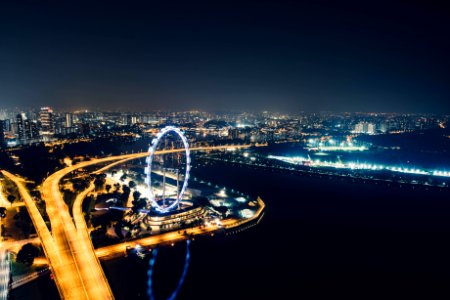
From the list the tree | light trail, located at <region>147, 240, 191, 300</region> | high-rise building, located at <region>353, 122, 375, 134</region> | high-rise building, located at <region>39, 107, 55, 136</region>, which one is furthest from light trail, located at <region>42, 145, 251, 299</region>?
high-rise building, located at <region>353, 122, 375, 134</region>

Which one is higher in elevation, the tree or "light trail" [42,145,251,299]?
"light trail" [42,145,251,299]

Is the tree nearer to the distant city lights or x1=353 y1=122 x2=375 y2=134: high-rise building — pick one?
the distant city lights

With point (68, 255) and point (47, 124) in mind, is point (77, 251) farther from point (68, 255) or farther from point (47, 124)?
point (47, 124)

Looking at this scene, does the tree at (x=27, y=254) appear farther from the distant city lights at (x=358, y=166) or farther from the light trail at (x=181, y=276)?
the distant city lights at (x=358, y=166)

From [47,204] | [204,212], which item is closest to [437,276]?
[204,212]

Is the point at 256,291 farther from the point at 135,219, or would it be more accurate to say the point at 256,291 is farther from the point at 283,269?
the point at 135,219

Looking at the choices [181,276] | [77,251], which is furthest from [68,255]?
[181,276]

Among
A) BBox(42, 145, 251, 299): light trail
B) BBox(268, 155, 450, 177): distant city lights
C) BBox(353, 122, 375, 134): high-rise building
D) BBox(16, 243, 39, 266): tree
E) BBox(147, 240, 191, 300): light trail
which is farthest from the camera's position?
BBox(353, 122, 375, 134): high-rise building

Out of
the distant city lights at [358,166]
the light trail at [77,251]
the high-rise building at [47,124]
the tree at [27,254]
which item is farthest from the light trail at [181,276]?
the high-rise building at [47,124]
